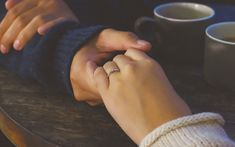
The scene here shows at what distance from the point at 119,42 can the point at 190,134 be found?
248mm

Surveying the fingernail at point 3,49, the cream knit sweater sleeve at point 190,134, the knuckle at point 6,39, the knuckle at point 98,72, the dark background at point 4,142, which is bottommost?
the dark background at point 4,142

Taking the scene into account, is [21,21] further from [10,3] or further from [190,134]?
[190,134]

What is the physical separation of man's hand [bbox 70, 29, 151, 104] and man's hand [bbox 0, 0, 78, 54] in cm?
10

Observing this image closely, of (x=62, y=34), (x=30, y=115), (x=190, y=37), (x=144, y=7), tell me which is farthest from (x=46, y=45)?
(x=144, y=7)

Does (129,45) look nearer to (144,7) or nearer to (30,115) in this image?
(30,115)

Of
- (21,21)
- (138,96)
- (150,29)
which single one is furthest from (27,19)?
(138,96)

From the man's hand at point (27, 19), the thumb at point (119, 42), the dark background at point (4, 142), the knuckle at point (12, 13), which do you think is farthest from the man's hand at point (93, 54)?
the dark background at point (4, 142)

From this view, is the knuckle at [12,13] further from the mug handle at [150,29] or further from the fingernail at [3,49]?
the mug handle at [150,29]

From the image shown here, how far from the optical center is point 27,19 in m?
0.89

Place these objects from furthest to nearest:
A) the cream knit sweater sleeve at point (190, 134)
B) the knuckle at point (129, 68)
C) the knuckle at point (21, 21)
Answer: the knuckle at point (21, 21) < the knuckle at point (129, 68) < the cream knit sweater sleeve at point (190, 134)

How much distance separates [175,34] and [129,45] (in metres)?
0.13

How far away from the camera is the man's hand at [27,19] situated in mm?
849

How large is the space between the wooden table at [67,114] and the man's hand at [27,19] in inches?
3.7

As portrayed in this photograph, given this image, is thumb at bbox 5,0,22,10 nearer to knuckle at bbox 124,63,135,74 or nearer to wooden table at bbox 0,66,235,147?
wooden table at bbox 0,66,235,147
